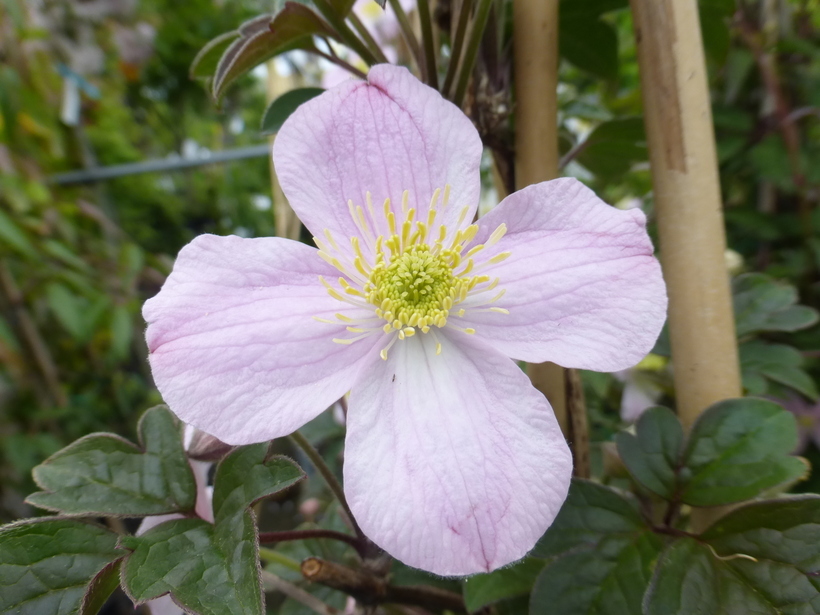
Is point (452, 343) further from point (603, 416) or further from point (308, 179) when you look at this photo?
point (603, 416)

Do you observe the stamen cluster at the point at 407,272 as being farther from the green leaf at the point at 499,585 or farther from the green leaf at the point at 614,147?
the green leaf at the point at 614,147

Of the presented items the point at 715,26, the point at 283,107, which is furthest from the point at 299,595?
the point at 715,26

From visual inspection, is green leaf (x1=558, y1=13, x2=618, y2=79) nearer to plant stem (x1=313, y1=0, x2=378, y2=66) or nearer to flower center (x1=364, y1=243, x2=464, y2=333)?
plant stem (x1=313, y1=0, x2=378, y2=66)

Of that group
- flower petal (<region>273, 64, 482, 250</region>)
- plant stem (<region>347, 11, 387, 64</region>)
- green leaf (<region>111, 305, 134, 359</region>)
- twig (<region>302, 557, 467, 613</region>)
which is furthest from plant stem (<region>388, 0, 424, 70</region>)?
green leaf (<region>111, 305, 134, 359</region>)

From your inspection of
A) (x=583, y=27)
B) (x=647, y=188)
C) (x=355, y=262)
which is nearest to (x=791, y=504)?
(x=355, y=262)

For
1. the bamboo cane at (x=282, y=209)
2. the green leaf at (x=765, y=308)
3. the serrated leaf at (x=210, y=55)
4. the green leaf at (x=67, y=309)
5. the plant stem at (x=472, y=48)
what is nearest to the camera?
the plant stem at (x=472, y=48)

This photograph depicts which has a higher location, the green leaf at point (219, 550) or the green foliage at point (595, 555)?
the green leaf at point (219, 550)

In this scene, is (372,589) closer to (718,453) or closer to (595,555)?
(595,555)

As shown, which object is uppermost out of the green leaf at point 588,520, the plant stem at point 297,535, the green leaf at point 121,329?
the green leaf at point 121,329

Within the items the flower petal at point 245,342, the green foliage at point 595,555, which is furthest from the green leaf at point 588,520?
the flower petal at point 245,342
